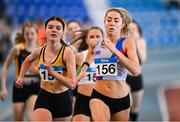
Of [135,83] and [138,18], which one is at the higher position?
[138,18]

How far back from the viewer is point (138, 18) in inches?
1264

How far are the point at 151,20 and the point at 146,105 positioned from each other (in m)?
17.2

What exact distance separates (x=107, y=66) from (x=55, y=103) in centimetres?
81

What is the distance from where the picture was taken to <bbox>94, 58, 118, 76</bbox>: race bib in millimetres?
7801

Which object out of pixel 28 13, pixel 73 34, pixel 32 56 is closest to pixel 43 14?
pixel 28 13

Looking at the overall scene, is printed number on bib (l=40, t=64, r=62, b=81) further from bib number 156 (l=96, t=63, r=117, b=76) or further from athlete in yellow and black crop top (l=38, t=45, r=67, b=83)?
bib number 156 (l=96, t=63, r=117, b=76)

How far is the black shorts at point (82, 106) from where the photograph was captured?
8.77 m

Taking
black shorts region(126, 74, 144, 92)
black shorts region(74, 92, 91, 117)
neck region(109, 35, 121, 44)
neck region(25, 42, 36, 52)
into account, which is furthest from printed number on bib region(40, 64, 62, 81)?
black shorts region(126, 74, 144, 92)

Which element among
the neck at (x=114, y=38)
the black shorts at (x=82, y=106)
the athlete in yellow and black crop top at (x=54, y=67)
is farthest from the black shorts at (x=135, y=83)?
the athlete in yellow and black crop top at (x=54, y=67)

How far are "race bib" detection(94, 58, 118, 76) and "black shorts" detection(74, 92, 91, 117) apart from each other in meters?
1.01

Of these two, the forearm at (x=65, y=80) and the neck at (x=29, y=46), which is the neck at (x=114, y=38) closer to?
the forearm at (x=65, y=80)

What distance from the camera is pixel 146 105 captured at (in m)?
15.7

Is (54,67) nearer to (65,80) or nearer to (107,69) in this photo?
(65,80)

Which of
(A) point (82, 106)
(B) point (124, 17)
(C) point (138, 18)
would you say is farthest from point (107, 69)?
(C) point (138, 18)
